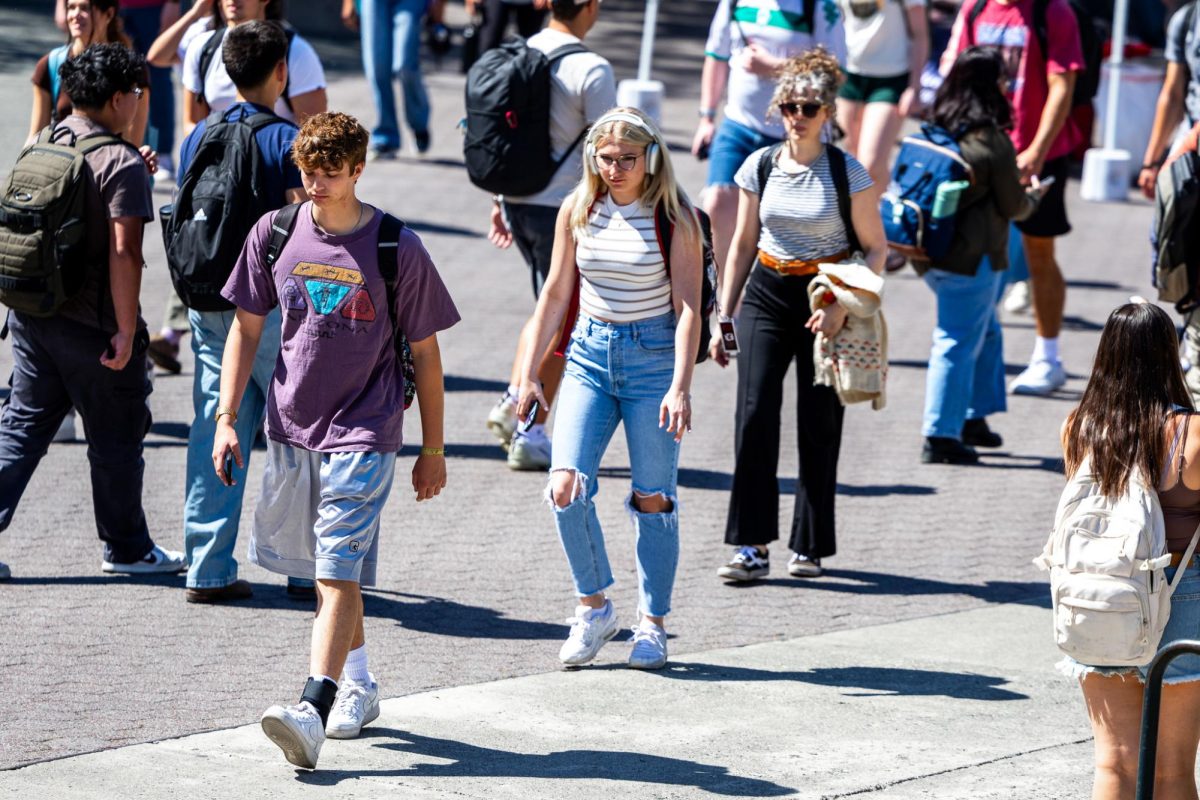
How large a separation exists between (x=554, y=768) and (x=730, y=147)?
514 centimetres

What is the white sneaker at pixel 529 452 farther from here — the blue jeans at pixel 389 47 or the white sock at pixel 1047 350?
the blue jeans at pixel 389 47

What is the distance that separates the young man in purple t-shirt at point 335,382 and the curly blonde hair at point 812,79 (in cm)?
214

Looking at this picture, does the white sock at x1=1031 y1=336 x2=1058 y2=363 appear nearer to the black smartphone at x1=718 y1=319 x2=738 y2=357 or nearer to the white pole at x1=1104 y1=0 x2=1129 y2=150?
the black smartphone at x1=718 y1=319 x2=738 y2=357

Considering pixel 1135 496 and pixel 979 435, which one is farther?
pixel 979 435

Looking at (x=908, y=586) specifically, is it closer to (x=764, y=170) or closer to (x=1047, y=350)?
(x=764, y=170)

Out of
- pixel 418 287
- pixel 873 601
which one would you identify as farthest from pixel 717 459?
pixel 418 287

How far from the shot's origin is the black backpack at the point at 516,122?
27.6 feet

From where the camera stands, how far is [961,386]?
9.28 metres

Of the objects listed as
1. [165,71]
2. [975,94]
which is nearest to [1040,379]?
[975,94]

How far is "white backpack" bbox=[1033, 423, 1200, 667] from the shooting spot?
463 cm

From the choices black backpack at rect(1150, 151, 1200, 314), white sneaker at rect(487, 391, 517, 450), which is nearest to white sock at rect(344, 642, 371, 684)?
white sneaker at rect(487, 391, 517, 450)

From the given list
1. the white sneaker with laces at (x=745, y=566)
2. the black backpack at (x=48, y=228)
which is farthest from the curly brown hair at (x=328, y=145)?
the white sneaker with laces at (x=745, y=566)

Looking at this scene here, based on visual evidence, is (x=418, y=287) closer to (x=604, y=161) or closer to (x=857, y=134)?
(x=604, y=161)

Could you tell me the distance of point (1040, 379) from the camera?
1088 centimetres
